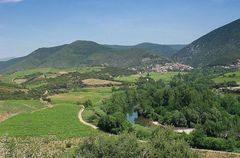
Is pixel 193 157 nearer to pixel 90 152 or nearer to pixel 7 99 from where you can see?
pixel 90 152

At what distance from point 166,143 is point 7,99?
10071 centimetres

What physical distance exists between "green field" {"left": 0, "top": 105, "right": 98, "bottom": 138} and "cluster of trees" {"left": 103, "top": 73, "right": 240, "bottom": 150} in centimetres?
1426

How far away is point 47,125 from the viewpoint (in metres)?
92.8

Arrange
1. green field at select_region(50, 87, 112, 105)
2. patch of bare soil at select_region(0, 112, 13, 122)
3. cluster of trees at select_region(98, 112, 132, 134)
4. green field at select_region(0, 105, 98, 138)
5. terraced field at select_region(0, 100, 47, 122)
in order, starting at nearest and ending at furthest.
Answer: green field at select_region(0, 105, 98, 138), cluster of trees at select_region(98, 112, 132, 134), patch of bare soil at select_region(0, 112, 13, 122), terraced field at select_region(0, 100, 47, 122), green field at select_region(50, 87, 112, 105)

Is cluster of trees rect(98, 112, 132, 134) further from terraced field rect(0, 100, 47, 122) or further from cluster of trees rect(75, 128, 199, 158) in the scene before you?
cluster of trees rect(75, 128, 199, 158)

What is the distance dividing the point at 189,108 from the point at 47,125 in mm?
36470

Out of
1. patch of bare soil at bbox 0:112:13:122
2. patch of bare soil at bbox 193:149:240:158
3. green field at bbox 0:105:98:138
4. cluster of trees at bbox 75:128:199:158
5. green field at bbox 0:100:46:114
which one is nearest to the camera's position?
cluster of trees at bbox 75:128:199:158

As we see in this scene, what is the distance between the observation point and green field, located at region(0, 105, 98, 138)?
8256 cm

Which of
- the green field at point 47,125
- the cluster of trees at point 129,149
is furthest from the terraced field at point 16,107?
the cluster of trees at point 129,149

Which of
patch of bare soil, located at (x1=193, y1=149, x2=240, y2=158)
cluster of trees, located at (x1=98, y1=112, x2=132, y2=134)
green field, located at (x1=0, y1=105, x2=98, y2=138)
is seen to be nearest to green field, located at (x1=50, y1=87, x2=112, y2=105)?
green field, located at (x1=0, y1=105, x2=98, y2=138)

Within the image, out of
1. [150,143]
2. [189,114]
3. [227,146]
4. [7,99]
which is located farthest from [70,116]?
[150,143]

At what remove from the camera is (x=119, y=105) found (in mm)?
123312

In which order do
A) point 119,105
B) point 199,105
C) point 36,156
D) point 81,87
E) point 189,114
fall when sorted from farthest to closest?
point 81,87, point 119,105, point 199,105, point 189,114, point 36,156

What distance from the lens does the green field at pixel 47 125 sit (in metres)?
82.6
